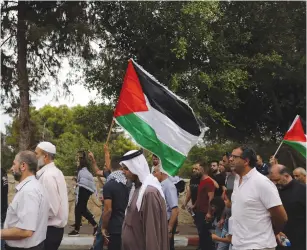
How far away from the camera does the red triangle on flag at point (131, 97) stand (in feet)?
22.3

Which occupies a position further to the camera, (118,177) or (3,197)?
(3,197)

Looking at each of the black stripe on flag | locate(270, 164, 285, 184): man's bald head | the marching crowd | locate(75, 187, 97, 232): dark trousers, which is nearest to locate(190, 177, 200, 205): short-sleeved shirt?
locate(75, 187, 97, 232): dark trousers

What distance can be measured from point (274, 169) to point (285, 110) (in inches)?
685

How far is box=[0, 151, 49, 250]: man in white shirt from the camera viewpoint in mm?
4738

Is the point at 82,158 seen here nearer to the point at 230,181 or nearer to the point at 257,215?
the point at 230,181

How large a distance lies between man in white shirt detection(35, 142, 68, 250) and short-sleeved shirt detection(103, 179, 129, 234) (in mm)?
765

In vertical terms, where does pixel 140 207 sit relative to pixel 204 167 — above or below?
below

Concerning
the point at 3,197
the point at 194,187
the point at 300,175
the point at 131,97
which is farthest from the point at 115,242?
the point at 194,187

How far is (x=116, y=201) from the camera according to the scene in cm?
726

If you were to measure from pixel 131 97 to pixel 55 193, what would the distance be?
55.0 inches

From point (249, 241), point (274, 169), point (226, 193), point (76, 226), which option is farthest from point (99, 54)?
point (249, 241)

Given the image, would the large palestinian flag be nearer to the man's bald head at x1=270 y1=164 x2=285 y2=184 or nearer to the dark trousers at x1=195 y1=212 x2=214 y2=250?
the man's bald head at x1=270 y1=164 x2=285 y2=184

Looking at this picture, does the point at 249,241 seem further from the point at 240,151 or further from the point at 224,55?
the point at 224,55

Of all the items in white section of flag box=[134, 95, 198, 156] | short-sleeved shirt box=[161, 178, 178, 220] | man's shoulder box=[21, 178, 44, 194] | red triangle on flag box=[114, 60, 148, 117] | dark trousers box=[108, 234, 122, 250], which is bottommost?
dark trousers box=[108, 234, 122, 250]
